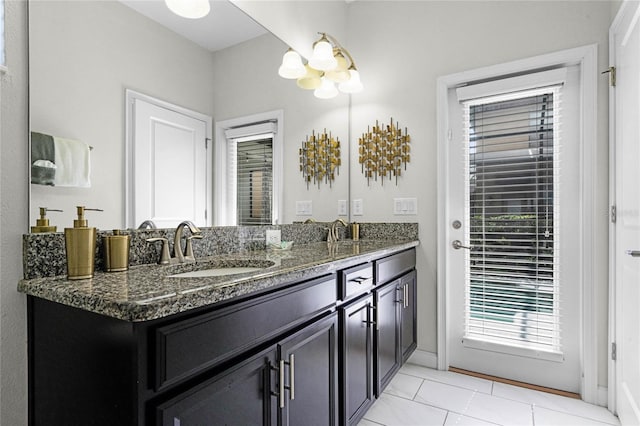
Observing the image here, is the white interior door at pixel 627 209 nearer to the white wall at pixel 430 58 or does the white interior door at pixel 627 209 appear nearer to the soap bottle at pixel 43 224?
the white wall at pixel 430 58

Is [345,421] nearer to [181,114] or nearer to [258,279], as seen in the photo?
[258,279]

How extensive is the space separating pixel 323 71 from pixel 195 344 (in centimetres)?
202

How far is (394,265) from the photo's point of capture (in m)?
1.99

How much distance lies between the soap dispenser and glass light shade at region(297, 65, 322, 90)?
1.63 metres

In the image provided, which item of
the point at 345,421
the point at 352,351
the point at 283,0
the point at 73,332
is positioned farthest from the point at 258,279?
the point at 283,0

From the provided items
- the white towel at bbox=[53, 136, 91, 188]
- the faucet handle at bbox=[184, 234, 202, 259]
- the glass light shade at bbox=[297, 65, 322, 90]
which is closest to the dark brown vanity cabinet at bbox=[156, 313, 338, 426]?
the faucet handle at bbox=[184, 234, 202, 259]

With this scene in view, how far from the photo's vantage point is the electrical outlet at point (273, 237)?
6.02 ft

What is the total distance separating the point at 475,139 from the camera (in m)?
2.28

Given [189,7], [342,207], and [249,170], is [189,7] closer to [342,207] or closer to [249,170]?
[249,170]

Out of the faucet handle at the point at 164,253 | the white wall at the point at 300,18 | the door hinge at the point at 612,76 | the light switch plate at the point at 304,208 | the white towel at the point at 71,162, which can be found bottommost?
the faucet handle at the point at 164,253

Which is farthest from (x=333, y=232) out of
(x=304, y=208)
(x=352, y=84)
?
(x=352, y=84)

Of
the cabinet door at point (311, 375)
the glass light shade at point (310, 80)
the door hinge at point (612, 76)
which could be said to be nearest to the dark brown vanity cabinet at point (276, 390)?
the cabinet door at point (311, 375)

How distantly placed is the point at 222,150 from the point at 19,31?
762mm

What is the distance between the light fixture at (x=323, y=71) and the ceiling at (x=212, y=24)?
0.26 m
